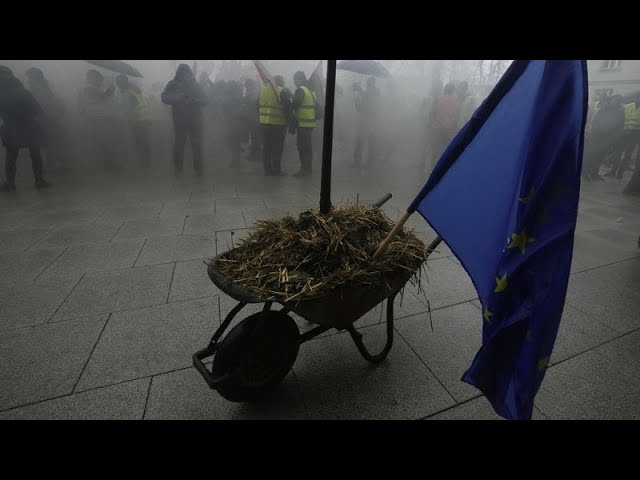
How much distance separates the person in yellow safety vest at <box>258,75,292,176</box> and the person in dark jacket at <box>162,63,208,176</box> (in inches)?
55.8

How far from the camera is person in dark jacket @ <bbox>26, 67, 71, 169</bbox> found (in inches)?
318

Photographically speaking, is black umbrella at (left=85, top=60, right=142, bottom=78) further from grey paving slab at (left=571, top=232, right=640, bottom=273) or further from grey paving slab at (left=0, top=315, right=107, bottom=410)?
grey paving slab at (left=571, top=232, right=640, bottom=273)

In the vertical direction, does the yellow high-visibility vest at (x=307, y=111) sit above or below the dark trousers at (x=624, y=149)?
above

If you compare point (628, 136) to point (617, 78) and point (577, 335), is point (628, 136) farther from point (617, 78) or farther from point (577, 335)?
point (577, 335)

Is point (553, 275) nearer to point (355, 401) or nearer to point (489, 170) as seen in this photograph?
point (489, 170)

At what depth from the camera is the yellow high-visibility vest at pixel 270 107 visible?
757 centimetres

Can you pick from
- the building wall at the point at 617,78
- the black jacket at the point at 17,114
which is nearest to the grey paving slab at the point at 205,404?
the black jacket at the point at 17,114

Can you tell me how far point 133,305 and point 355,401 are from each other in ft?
6.51

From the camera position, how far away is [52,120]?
852 cm

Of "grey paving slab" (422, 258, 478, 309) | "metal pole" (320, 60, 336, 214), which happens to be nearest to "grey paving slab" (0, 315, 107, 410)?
"metal pole" (320, 60, 336, 214)

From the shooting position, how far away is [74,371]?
7.12ft

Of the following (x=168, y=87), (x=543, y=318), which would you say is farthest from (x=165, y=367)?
(x=168, y=87)

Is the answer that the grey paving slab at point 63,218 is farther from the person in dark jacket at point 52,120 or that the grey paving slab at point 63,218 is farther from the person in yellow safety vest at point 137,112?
the person in yellow safety vest at point 137,112

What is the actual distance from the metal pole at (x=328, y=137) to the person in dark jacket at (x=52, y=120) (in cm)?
881
